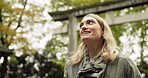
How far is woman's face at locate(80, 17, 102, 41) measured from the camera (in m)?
1.25

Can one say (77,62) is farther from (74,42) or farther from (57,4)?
(57,4)

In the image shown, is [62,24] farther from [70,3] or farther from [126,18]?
[126,18]

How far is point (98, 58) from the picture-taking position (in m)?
1.22

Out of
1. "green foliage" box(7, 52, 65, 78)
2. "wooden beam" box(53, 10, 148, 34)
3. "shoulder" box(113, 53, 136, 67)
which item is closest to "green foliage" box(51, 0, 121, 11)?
"wooden beam" box(53, 10, 148, 34)

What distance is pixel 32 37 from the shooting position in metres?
10.6

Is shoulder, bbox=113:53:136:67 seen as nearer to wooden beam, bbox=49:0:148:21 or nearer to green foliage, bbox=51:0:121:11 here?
wooden beam, bbox=49:0:148:21

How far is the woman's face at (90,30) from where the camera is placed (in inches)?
49.3

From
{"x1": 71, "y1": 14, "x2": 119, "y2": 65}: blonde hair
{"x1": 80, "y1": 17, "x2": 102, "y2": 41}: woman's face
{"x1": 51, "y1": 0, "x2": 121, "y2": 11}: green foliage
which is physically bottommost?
{"x1": 71, "y1": 14, "x2": 119, "y2": 65}: blonde hair

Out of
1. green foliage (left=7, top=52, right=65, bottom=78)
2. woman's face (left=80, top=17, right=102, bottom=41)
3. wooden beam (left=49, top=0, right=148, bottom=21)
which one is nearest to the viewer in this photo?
woman's face (left=80, top=17, right=102, bottom=41)

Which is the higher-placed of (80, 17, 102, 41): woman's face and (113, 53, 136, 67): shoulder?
(80, 17, 102, 41): woman's face

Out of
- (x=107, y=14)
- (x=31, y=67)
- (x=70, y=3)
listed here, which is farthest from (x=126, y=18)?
(x=31, y=67)

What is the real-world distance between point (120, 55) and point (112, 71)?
103 millimetres

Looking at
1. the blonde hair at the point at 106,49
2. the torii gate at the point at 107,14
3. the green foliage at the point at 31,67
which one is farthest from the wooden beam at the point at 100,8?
the green foliage at the point at 31,67

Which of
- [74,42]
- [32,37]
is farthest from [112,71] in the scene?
[32,37]
